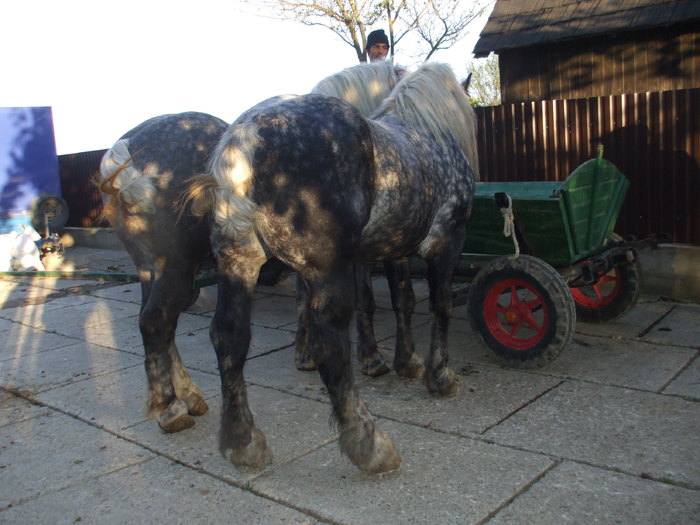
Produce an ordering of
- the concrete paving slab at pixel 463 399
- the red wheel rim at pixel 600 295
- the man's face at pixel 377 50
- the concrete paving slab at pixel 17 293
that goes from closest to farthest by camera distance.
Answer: the concrete paving slab at pixel 463 399, the red wheel rim at pixel 600 295, the man's face at pixel 377 50, the concrete paving slab at pixel 17 293

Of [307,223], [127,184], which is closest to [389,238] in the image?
[307,223]

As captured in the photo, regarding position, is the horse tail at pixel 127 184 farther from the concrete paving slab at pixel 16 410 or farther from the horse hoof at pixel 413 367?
the horse hoof at pixel 413 367

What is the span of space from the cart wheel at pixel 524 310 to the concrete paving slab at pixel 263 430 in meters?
1.38

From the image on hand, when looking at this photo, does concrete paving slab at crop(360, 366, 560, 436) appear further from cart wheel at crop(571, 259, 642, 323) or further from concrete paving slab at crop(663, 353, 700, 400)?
cart wheel at crop(571, 259, 642, 323)

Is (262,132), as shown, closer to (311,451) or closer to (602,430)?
(311,451)

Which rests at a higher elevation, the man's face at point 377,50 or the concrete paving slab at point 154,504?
the man's face at point 377,50

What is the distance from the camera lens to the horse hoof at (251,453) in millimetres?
3160

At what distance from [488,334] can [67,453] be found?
2.82 m

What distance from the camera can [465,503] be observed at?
109 inches

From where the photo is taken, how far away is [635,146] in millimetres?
6906

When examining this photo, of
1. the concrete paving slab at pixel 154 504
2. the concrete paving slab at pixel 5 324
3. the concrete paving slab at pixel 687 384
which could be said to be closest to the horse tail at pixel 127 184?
the concrete paving slab at pixel 154 504

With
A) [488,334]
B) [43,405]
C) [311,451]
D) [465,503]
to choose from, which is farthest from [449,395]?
[43,405]

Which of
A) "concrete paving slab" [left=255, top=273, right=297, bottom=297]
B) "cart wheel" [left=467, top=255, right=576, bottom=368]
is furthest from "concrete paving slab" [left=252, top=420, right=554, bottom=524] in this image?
"concrete paving slab" [left=255, top=273, right=297, bottom=297]

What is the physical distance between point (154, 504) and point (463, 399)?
197 centimetres
